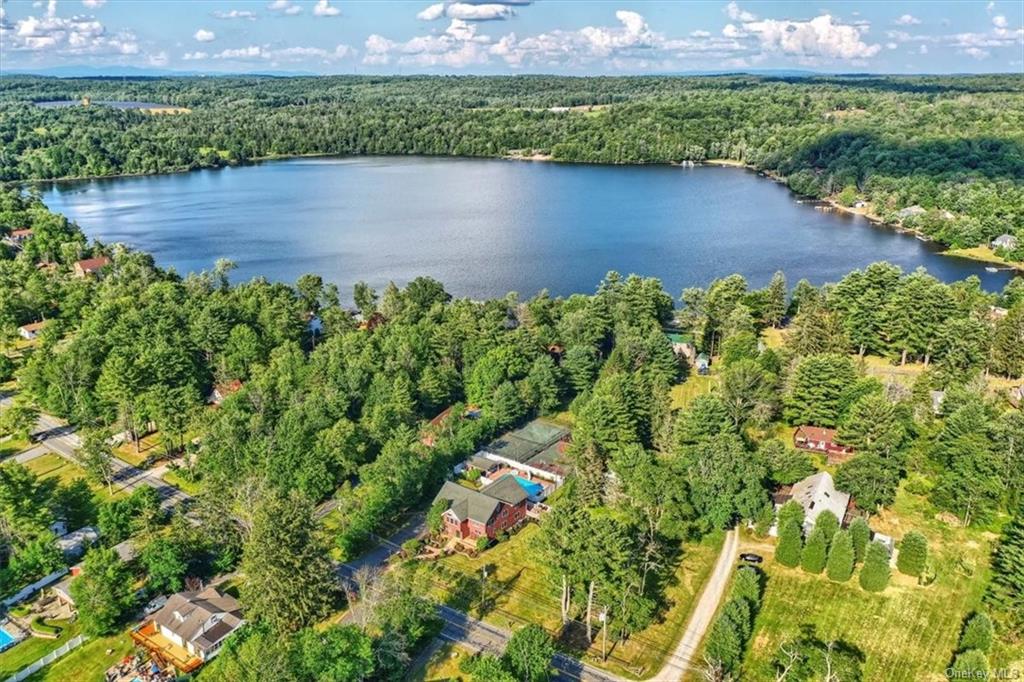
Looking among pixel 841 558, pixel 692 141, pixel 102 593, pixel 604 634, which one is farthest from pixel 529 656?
pixel 692 141

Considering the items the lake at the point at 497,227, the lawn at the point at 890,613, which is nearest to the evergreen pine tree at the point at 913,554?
the lawn at the point at 890,613

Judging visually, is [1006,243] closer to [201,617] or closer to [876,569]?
[876,569]

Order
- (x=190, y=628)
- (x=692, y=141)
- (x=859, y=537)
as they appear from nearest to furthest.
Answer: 1. (x=190, y=628)
2. (x=859, y=537)
3. (x=692, y=141)

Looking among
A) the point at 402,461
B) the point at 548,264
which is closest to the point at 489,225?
the point at 548,264

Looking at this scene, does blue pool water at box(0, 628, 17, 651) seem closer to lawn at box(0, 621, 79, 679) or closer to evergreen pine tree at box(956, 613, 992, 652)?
lawn at box(0, 621, 79, 679)

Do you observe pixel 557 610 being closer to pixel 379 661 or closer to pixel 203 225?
pixel 379 661

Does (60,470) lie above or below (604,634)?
below
